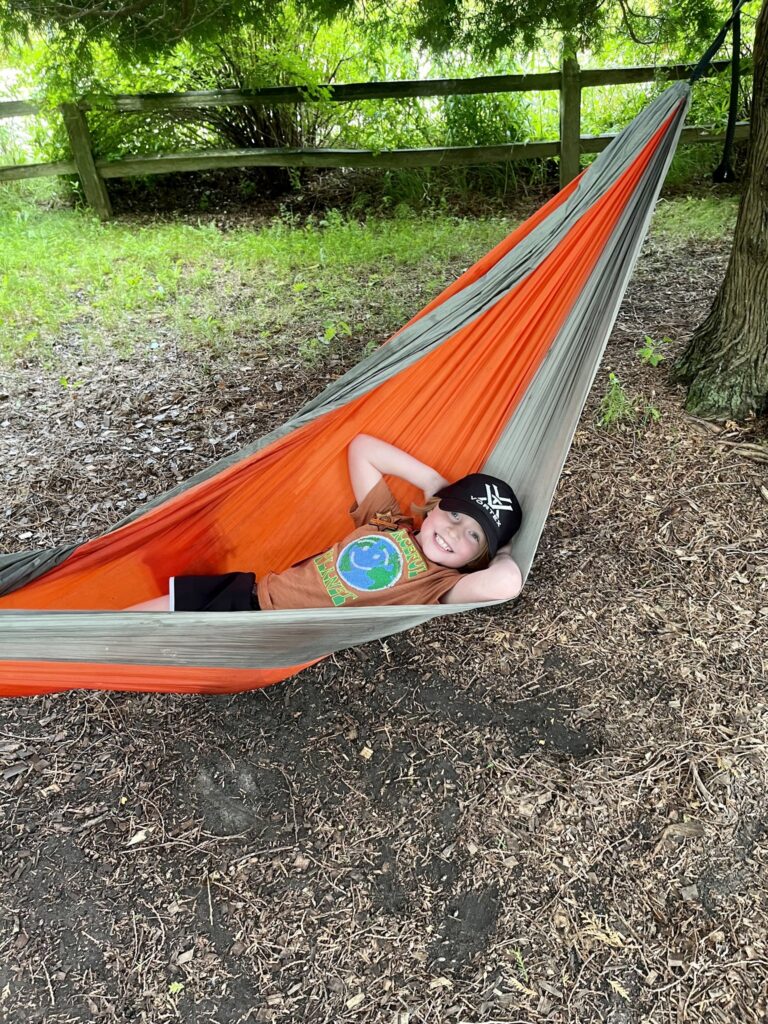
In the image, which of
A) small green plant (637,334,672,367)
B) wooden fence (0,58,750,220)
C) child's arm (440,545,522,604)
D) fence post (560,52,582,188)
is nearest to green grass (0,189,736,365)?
wooden fence (0,58,750,220)

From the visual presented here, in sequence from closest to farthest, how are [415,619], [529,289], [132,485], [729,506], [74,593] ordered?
[415,619]
[74,593]
[529,289]
[729,506]
[132,485]

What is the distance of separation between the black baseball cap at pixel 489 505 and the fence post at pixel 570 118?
10.8 ft

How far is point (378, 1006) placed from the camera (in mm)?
1235

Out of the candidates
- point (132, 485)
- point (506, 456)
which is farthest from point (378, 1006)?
point (132, 485)

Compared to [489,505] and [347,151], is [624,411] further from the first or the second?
[347,151]

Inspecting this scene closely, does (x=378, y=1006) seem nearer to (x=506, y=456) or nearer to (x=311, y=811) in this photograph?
(x=311, y=811)

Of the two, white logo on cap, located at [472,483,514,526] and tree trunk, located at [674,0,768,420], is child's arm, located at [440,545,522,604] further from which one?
tree trunk, located at [674,0,768,420]

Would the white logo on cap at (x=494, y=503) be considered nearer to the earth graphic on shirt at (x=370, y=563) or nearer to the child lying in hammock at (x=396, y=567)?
the child lying in hammock at (x=396, y=567)

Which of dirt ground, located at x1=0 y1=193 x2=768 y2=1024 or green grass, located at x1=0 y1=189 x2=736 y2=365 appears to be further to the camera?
green grass, located at x1=0 y1=189 x2=736 y2=365

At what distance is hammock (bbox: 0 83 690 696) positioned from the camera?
1.67 meters

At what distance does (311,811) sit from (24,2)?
2.33m

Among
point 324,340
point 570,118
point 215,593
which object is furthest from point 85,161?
point 215,593

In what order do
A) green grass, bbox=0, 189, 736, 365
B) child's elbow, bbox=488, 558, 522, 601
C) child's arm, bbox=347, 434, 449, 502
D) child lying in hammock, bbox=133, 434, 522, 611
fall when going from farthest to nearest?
green grass, bbox=0, 189, 736, 365
child's arm, bbox=347, 434, 449, 502
child lying in hammock, bbox=133, 434, 522, 611
child's elbow, bbox=488, 558, 522, 601

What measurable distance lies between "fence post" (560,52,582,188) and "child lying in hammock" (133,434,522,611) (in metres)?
3.33
